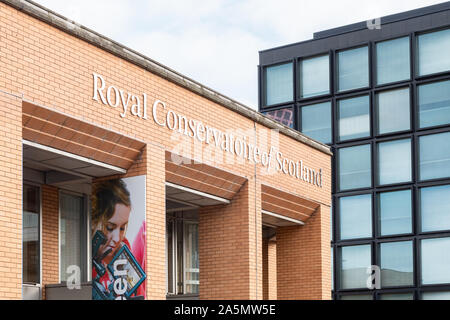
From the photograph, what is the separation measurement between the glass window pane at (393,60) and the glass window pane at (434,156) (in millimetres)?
2663

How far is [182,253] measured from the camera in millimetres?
20422

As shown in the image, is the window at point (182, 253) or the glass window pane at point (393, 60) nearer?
the window at point (182, 253)

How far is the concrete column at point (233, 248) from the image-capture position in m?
18.1

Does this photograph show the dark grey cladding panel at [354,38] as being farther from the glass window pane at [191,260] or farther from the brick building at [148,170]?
the glass window pane at [191,260]


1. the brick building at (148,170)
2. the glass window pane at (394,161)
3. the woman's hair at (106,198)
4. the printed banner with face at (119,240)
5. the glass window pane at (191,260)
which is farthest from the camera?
the glass window pane at (394,161)

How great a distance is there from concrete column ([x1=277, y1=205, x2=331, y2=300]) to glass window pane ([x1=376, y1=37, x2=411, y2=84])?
Answer: 497 inches

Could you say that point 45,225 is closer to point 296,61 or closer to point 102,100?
point 102,100

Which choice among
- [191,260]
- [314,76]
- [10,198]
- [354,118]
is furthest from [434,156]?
[10,198]

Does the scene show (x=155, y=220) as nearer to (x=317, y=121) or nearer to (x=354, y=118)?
(x=354, y=118)

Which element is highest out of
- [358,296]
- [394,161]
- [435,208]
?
[394,161]

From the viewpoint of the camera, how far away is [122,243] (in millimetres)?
15320

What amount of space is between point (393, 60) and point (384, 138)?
3033mm

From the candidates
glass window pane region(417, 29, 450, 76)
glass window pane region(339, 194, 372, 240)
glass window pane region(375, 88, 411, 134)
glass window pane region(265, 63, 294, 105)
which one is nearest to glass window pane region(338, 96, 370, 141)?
glass window pane region(375, 88, 411, 134)

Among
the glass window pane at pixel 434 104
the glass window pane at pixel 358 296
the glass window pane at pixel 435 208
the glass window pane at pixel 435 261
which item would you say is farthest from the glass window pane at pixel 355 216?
the glass window pane at pixel 434 104
